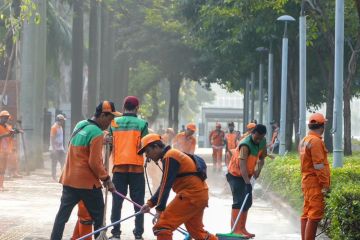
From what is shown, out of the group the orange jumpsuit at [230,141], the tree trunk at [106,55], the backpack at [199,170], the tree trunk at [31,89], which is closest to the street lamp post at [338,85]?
the backpack at [199,170]

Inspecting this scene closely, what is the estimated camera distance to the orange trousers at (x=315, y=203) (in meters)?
11.7

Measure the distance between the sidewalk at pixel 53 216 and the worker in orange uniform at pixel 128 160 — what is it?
0.66 meters

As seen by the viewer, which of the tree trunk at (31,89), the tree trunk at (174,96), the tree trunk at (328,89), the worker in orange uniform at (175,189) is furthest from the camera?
the tree trunk at (174,96)

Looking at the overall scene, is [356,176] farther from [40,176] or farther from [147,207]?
[40,176]

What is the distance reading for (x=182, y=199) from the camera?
9.95 metres

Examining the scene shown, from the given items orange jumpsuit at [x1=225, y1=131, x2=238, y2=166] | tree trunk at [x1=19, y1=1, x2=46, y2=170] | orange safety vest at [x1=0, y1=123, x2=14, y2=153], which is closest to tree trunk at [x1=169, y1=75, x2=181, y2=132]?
tree trunk at [x1=19, y1=1, x2=46, y2=170]

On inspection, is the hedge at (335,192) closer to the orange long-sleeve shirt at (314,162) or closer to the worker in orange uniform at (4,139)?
the orange long-sleeve shirt at (314,162)

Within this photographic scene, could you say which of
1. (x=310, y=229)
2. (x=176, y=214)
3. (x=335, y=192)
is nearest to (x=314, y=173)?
(x=335, y=192)

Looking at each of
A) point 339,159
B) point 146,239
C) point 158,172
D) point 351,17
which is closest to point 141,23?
point 351,17

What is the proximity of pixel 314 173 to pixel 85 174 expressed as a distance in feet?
8.43

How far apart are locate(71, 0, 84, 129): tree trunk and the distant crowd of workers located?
89.9 feet

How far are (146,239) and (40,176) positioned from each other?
14898 mm

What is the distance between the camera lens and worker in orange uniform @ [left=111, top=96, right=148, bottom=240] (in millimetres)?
12945

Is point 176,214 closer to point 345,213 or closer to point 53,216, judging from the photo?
point 345,213
